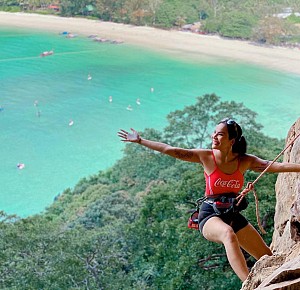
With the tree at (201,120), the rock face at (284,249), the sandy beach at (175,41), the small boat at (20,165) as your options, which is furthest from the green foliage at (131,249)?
the sandy beach at (175,41)

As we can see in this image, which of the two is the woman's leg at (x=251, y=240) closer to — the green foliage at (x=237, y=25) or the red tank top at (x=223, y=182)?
A: the red tank top at (x=223, y=182)

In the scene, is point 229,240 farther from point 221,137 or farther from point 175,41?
point 175,41

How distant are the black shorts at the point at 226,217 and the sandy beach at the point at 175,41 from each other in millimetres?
19497

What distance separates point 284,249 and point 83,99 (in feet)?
58.0

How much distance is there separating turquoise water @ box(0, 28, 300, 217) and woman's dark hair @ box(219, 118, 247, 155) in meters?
11.7

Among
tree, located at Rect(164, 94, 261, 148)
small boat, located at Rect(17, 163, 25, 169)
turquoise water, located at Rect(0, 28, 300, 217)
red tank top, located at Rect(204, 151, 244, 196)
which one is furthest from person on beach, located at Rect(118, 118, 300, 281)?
small boat, located at Rect(17, 163, 25, 169)

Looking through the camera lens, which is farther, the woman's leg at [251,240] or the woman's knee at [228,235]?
the woman's leg at [251,240]

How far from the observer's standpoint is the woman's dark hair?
2.17 metres

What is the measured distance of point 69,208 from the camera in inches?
467

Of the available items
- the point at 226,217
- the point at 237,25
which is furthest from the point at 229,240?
the point at 237,25

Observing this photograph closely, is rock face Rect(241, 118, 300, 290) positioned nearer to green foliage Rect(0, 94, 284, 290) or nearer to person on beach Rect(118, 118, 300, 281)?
person on beach Rect(118, 118, 300, 281)

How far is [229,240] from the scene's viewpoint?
2025 mm

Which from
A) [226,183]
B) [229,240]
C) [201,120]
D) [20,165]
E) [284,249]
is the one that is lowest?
[20,165]

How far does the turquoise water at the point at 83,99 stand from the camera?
1539cm
